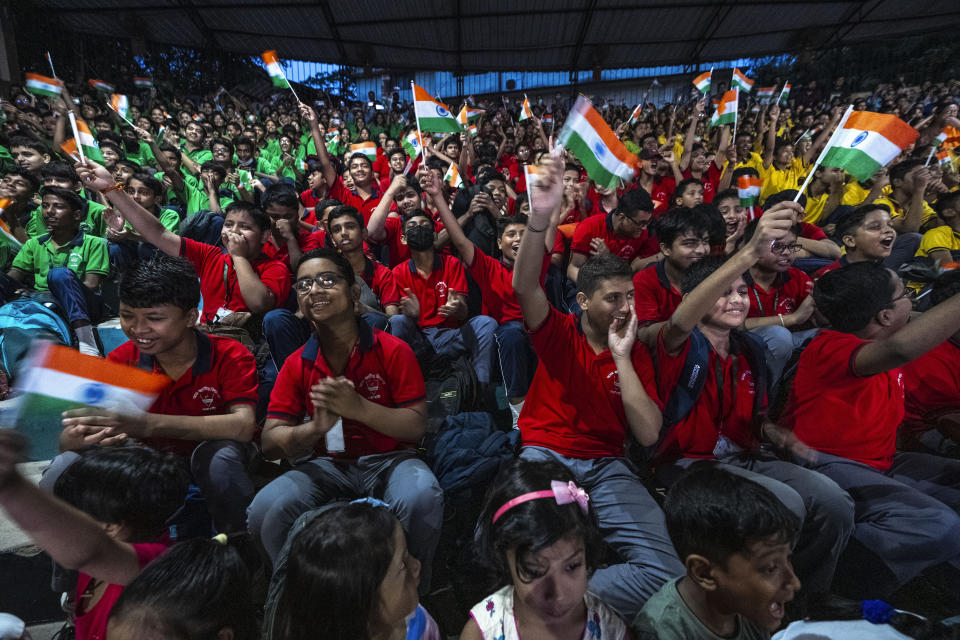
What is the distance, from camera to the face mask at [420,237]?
396 cm

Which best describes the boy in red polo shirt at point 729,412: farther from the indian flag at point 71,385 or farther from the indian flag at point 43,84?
the indian flag at point 43,84

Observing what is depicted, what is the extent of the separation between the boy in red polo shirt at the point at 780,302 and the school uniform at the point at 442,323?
188 cm

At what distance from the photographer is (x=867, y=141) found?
9.14ft

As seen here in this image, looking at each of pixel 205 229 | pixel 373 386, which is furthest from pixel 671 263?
pixel 205 229

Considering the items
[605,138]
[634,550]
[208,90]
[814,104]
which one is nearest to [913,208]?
[605,138]

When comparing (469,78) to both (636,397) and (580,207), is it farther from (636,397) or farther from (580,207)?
(636,397)

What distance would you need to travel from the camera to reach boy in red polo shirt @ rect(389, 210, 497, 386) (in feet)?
12.4

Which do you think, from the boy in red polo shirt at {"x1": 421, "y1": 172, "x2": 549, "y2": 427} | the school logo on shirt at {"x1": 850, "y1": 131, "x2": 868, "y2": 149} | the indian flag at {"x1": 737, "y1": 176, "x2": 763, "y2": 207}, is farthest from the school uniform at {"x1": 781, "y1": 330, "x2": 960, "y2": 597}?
the indian flag at {"x1": 737, "y1": 176, "x2": 763, "y2": 207}

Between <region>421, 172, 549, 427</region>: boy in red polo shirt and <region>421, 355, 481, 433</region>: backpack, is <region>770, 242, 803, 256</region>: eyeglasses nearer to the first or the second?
<region>421, 172, 549, 427</region>: boy in red polo shirt

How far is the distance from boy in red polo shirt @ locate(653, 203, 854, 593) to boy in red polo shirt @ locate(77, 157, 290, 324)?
2735 mm

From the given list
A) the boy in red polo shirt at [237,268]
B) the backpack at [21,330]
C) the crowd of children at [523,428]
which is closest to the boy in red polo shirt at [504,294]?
the crowd of children at [523,428]

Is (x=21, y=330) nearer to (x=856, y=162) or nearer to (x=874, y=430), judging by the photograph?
(x=874, y=430)

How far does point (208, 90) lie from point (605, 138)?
16.4 meters

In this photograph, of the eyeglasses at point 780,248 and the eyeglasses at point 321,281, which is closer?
the eyeglasses at point 321,281
